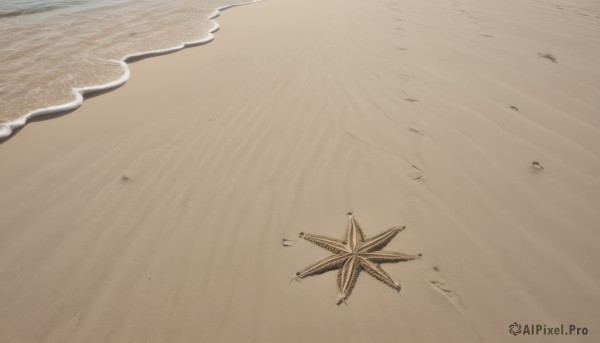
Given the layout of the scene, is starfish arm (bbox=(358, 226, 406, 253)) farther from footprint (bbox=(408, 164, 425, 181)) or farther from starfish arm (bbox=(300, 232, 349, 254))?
footprint (bbox=(408, 164, 425, 181))

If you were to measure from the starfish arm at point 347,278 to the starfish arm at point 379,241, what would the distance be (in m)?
0.12

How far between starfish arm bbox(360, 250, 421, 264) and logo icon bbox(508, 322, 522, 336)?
0.65 m

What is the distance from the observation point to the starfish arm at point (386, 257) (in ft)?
6.98

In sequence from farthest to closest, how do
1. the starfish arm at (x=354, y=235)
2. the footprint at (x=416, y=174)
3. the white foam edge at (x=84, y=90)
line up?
the white foam edge at (x=84, y=90), the footprint at (x=416, y=174), the starfish arm at (x=354, y=235)

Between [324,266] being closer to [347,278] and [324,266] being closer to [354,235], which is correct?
[347,278]

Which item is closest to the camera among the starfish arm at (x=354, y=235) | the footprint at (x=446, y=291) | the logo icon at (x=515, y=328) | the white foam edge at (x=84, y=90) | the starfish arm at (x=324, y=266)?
the logo icon at (x=515, y=328)

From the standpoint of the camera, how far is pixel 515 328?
1.88 m

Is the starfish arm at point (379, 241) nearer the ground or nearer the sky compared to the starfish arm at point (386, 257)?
nearer the sky

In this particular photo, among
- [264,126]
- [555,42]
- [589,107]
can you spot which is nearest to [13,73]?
[264,126]

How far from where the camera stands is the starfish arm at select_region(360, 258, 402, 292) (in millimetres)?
2031

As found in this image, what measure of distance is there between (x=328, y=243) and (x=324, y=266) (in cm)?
19

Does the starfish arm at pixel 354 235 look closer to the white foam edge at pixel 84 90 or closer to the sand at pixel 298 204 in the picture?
the sand at pixel 298 204

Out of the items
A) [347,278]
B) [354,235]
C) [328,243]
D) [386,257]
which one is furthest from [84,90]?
[386,257]

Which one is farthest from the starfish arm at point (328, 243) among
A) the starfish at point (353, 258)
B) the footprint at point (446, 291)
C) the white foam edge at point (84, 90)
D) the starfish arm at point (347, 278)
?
the white foam edge at point (84, 90)
